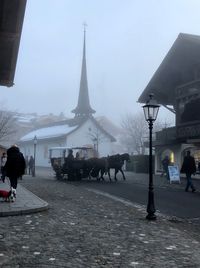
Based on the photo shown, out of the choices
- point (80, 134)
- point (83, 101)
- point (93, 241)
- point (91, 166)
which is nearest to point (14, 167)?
point (93, 241)

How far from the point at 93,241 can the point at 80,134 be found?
185ft

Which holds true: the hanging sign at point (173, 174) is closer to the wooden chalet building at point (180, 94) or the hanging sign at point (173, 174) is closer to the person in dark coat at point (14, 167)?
the wooden chalet building at point (180, 94)

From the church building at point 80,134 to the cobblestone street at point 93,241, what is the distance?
49.3 meters

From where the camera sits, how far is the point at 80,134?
64812 millimetres

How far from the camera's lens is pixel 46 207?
1234 centimetres

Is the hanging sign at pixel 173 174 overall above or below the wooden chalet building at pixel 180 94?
below

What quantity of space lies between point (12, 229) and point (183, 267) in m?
3.99

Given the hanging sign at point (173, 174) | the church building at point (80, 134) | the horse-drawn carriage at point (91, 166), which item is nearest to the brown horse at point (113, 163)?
the horse-drawn carriage at point (91, 166)

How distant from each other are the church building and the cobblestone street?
4933 cm

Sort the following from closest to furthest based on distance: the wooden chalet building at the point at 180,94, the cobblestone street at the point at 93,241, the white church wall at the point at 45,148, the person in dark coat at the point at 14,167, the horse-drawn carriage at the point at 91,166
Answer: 1. the cobblestone street at the point at 93,241
2. the person in dark coat at the point at 14,167
3. the horse-drawn carriage at the point at 91,166
4. the wooden chalet building at the point at 180,94
5. the white church wall at the point at 45,148

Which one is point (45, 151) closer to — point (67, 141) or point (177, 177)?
point (67, 141)

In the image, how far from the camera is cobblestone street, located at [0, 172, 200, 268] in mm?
6977

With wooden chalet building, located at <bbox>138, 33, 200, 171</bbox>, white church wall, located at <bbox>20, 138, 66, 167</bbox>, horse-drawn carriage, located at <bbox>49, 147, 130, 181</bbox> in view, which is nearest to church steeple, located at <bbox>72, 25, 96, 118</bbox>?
white church wall, located at <bbox>20, 138, 66, 167</bbox>

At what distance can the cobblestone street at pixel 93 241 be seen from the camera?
6.98 metres
